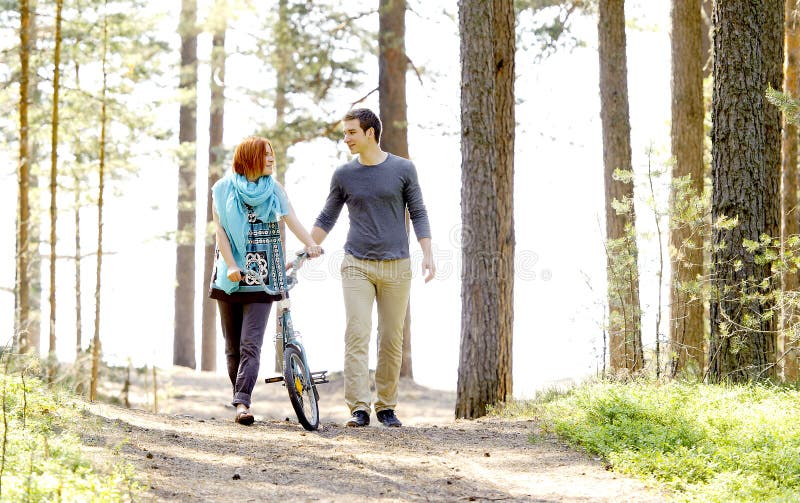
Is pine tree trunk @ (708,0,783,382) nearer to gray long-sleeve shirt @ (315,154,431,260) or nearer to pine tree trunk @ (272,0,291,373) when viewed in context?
gray long-sleeve shirt @ (315,154,431,260)

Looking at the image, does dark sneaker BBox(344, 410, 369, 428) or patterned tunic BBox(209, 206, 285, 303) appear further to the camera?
dark sneaker BBox(344, 410, 369, 428)

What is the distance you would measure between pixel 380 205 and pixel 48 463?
3271 millimetres

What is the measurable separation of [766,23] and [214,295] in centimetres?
493

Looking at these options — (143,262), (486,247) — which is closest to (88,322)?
(143,262)

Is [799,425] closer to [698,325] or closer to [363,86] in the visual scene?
[698,325]

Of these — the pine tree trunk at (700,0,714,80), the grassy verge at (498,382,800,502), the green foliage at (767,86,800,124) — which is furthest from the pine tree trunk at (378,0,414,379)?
the green foliage at (767,86,800,124)

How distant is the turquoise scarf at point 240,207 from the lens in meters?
6.32

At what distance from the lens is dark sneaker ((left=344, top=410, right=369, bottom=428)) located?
6.64m

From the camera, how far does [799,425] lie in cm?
549

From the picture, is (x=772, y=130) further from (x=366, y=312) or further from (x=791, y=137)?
(x=791, y=137)

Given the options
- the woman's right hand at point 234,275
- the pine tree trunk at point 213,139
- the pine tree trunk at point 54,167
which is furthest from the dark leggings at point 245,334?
the pine tree trunk at point 213,139

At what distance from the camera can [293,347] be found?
20.6 feet

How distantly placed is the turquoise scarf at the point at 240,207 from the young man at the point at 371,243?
53 cm

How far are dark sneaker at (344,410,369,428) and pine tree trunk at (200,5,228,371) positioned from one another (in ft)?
46.6
